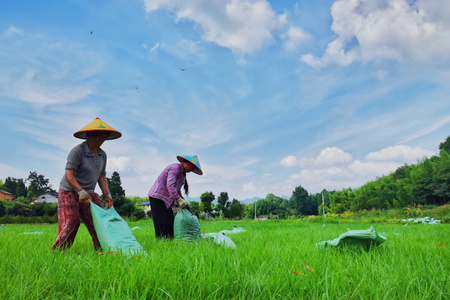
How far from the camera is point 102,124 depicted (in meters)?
3.14

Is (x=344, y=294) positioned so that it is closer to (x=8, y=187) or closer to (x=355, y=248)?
(x=355, y=248)

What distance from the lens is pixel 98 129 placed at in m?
3.04

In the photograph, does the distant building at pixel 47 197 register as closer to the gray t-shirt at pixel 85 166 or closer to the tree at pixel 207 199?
the tree at pixel 207 199

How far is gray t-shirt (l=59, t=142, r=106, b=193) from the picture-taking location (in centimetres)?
305

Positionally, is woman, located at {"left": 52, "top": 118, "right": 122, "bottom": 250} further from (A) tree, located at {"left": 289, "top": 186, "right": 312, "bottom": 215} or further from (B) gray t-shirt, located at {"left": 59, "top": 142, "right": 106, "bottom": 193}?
(A) tree, located at {"left": 289, "top": 186, "right": 312, "bottom": 215}

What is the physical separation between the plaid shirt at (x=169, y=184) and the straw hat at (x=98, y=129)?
0.94 m

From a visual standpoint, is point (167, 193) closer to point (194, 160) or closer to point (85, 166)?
point (194, 160)

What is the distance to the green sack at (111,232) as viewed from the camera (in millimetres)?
2762

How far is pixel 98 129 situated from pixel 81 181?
0.64 metres

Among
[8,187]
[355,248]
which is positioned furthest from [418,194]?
[8,187]

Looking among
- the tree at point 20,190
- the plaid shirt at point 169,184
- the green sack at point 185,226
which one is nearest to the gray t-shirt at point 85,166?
the plaid shirt at point 169,184

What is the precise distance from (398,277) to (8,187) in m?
81.5

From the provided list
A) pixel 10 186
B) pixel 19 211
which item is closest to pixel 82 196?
pixel 19 211

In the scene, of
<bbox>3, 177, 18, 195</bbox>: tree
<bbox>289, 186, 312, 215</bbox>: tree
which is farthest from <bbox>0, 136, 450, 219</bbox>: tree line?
<bbox>3, 177, 18, 195</bbox>: tree
